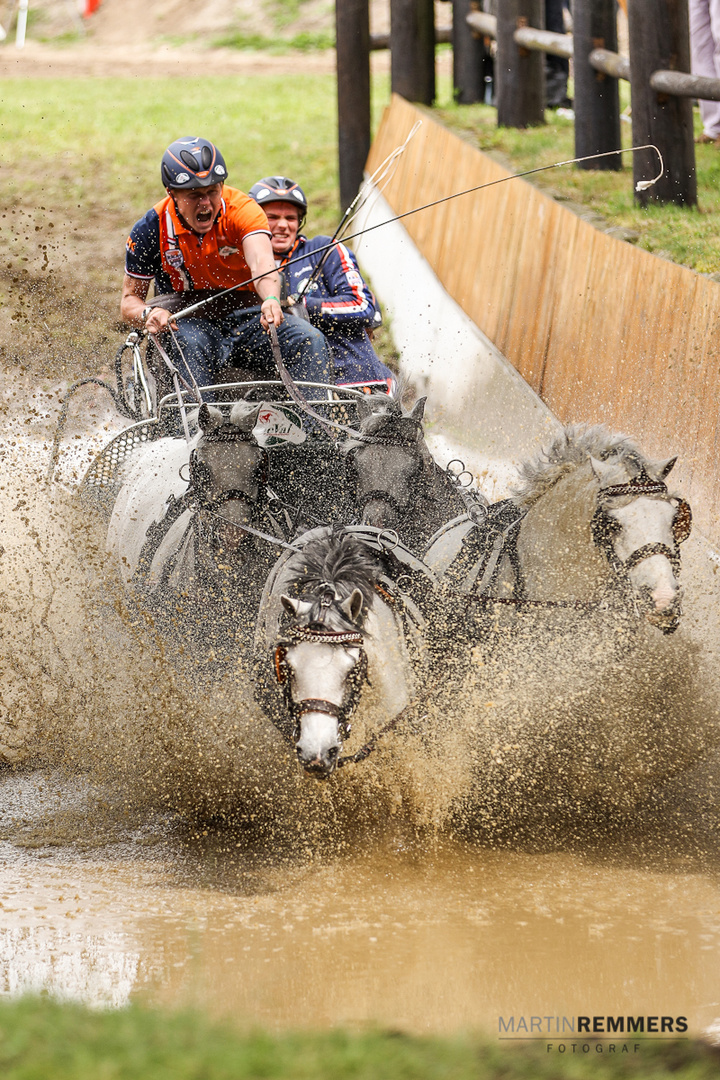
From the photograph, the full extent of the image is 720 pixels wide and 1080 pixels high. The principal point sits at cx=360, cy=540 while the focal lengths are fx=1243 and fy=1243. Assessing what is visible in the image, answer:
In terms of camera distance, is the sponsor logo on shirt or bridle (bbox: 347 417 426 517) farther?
the sponsor logo on shirt

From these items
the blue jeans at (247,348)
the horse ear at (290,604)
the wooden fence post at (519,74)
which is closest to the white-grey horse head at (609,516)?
the horse ear at (290,604)

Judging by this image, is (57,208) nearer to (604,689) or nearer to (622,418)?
(622,418)

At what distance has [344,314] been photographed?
23.2ft

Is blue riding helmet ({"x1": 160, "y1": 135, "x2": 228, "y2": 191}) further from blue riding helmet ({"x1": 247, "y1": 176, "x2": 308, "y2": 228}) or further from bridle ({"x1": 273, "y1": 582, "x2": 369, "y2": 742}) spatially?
bridle ({"x1": 273, "y1": 582, "x2": 369, "y2": 742})

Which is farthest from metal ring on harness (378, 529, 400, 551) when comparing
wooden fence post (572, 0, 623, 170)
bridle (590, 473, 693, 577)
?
wooden fence post (572, 0, 623, 170)

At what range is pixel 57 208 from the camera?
1600 cm

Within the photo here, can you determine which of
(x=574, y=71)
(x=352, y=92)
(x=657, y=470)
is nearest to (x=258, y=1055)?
(x=657, y=470)

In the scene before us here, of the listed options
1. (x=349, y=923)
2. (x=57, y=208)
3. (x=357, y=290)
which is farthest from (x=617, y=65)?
(x=57, y=208)

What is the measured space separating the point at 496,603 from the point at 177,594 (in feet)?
4.89

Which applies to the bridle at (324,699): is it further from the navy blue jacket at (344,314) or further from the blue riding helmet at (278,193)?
the blue riding helmet at (278,193)

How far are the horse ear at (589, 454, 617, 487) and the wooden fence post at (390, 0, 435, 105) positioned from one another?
11.9 meters

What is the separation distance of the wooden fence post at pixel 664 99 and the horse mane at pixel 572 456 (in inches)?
163

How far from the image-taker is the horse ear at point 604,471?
4176mm

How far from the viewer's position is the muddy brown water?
3.55 metres
